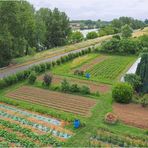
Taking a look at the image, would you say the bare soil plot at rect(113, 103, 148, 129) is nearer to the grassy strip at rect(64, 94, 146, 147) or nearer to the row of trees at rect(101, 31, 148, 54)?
the grassy strip at rect(64, 94, 146, 147)

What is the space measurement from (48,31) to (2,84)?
1312 inches

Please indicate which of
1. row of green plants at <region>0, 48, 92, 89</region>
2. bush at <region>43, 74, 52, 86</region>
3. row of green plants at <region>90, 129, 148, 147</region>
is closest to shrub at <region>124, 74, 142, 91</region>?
bush at <region>43, 74, 52, 86</region>

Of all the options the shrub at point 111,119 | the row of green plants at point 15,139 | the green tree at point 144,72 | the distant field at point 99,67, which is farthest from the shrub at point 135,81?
the row of green plants at point 15,139

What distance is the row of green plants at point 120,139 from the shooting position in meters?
14.8

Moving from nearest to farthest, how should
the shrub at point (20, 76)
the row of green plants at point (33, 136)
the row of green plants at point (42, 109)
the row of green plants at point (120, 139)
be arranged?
1. the row of green plants at point (120, 139)
2. the row of green plants at point (33, 136)
3. the row of green plants at point (42, 109)
4. the shrub at point (20, 76)

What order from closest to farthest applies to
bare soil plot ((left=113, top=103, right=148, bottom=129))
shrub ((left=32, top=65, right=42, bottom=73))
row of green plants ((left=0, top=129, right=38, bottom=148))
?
row of green plants ((left=0, top=129, right=38, bottom=148))
bare soil plot ((left=113, top=103, right=148, bottom=129))
shrub ((left=32, top=65, right=42, bottom=73))

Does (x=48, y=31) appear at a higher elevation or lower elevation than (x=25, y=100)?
higher

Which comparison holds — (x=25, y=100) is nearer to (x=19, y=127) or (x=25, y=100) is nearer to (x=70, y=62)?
(x=19, y=127)

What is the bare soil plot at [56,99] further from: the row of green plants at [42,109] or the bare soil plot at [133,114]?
the bare soil plot at [133,114]

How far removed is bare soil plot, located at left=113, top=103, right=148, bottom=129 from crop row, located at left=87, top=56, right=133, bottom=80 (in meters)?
9.04

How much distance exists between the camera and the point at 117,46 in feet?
147

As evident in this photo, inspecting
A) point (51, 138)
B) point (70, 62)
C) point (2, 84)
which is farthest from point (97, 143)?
point (70, 62)

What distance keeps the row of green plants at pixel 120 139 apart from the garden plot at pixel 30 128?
1.85 m

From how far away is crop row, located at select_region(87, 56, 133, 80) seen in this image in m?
30.4
